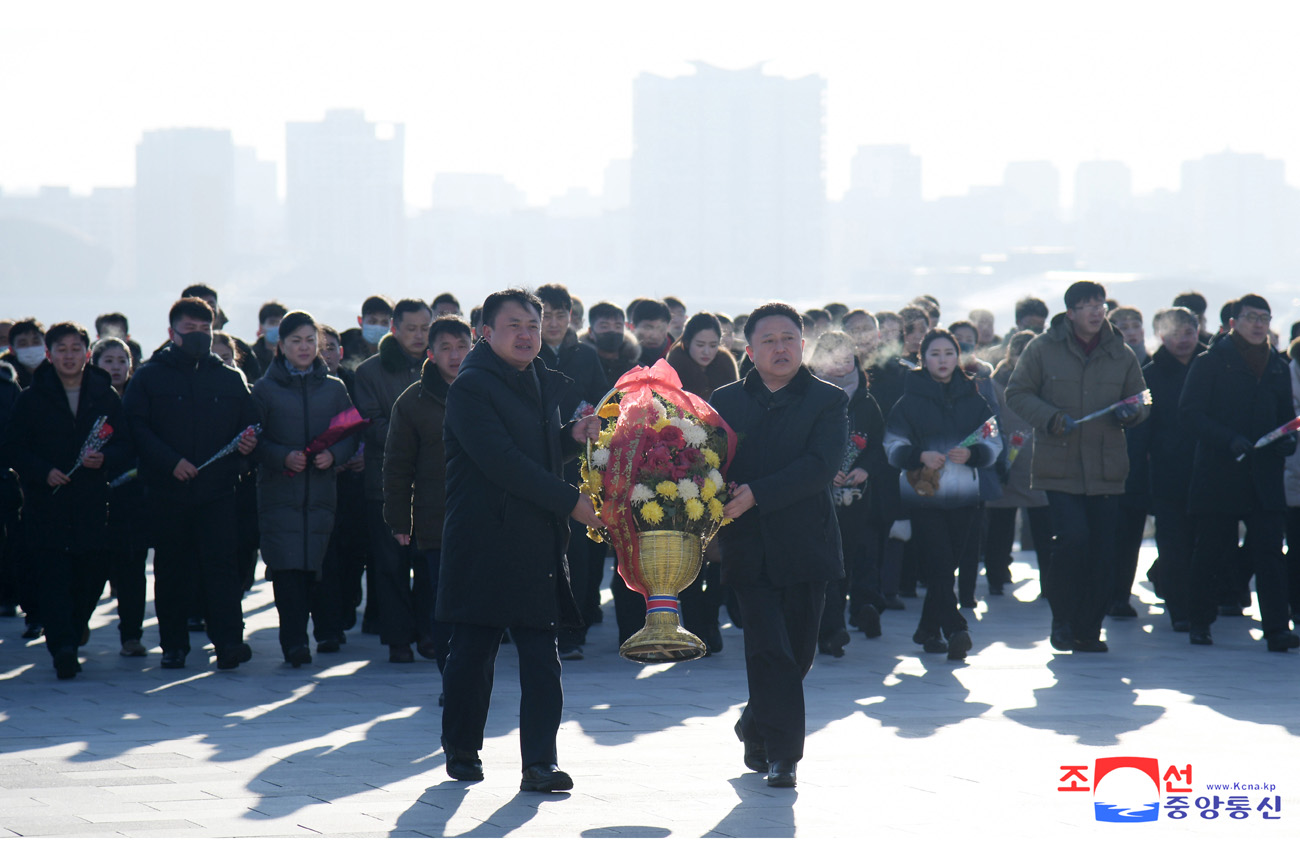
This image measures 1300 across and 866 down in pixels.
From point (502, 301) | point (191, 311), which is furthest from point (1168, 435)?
point (191, 311)

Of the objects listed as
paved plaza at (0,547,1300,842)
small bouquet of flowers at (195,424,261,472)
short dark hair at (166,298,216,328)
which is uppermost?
short dark hair at (166,298,216,328)

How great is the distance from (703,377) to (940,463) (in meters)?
1.44

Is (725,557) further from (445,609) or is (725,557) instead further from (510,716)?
(510,716)

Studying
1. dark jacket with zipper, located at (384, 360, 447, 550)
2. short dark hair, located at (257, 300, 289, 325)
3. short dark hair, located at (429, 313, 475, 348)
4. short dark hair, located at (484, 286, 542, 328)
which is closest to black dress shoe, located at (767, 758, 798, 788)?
short dark hair, located at (484, 286, 542, 328)

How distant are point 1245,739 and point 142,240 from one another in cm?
18145

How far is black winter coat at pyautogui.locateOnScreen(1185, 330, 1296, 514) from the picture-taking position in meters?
8.88

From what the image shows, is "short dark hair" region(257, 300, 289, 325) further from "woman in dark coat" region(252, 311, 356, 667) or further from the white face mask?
"woman in dark coat" region(252, 311, 356, 667)

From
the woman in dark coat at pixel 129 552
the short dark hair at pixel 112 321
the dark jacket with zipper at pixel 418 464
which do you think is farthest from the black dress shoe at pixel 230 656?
the short dark hair at pixel 112 321

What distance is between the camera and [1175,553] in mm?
A: 9523

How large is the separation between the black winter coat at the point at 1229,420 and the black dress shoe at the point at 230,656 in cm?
546

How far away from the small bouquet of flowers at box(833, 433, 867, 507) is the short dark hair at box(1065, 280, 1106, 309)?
137 centimetres

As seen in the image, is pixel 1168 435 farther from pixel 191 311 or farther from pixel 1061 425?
pixel 191 311

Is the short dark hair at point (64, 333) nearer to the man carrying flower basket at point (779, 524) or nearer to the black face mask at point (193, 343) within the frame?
the black face mask at point (193, 343)

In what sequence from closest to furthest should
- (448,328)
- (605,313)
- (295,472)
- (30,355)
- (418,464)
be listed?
(448,328), (418,464), (295,472), (30,355), (605,313)
